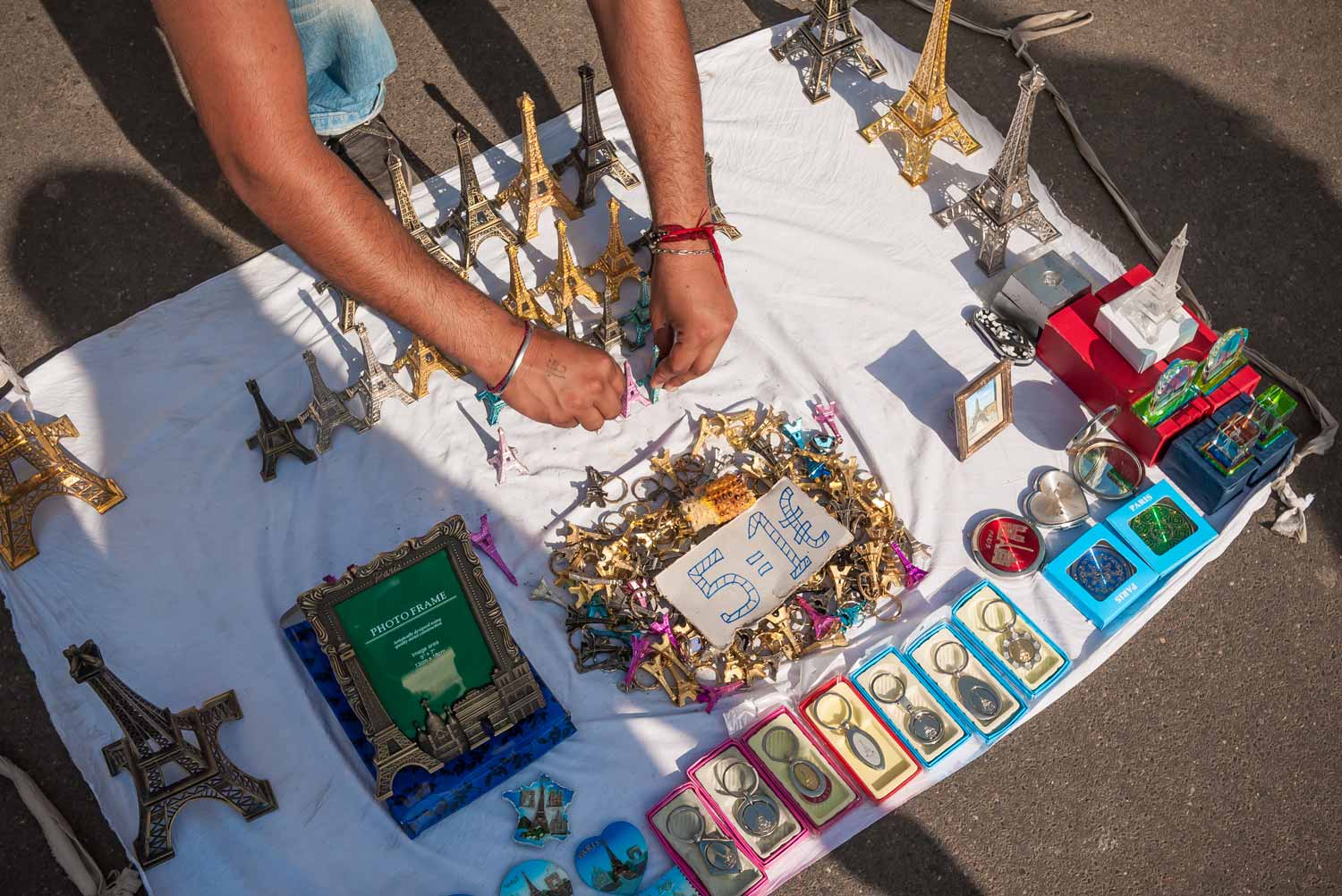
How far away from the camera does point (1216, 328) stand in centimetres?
467

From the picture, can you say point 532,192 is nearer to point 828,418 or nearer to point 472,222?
point 472,222

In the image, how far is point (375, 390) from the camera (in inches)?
163

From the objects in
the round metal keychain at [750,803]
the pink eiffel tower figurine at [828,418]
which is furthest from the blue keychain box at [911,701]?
the pink eiffel tower figurine at [828,418]

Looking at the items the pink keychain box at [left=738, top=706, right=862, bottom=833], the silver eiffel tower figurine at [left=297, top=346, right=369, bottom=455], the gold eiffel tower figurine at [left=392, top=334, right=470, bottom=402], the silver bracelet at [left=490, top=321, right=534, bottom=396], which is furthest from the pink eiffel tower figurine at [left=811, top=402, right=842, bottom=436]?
the silver eiffel tower figurine at [left=297, top=346, right=369, bottom=455]

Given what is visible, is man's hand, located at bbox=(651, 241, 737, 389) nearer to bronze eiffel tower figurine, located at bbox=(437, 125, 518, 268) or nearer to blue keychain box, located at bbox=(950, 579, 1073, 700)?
bronze eiffel tower figurine, located at bbox=(437, 125, 518, 268)

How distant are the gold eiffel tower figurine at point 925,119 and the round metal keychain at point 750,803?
2721mm

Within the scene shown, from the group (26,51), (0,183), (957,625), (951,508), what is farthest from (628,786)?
(26,51)

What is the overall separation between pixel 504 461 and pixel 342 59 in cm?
185

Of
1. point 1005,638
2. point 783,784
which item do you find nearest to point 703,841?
point 783,784

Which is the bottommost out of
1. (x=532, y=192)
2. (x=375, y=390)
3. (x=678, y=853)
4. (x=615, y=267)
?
(x=678, y=853)

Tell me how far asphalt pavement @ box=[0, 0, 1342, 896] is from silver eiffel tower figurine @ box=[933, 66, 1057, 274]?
502 mm

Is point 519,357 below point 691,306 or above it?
above

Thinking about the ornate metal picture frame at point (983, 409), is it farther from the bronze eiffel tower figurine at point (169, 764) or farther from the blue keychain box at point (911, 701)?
the bronze eiffel tower figurine at point (169, 764)

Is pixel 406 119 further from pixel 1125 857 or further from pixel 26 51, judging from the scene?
pixel 1125 857
